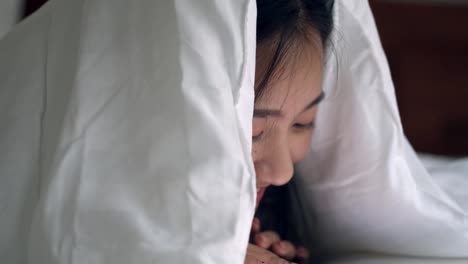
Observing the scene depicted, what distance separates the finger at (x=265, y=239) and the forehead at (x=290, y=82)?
164mm

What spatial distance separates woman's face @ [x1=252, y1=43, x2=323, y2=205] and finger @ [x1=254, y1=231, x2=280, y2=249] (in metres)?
0.09

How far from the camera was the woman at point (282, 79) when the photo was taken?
471 mm

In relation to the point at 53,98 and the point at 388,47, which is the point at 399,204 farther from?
the point at 388,47

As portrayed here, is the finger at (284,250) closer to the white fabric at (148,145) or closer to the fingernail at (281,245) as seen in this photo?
the fingernail at (281,245)

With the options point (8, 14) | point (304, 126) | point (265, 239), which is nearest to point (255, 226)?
point (265, 239)

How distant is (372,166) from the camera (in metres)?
0.57

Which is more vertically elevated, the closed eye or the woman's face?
the woman's face

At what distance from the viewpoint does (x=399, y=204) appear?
22.0 inches

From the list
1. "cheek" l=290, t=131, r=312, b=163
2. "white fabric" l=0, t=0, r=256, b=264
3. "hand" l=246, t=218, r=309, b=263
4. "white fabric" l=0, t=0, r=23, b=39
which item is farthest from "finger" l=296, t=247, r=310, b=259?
"white fabric" l=0, t=0, r=23, b=39

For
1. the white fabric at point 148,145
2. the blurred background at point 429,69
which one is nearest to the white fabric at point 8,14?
the white fabric at point 148,145

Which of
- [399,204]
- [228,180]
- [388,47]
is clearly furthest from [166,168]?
[388,47]

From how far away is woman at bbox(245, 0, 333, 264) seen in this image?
0.47 meters

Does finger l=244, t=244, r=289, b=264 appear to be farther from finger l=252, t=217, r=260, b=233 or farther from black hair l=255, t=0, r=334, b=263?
black hair l=255, t=0, r=334, b=263

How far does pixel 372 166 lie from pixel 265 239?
0.14m
